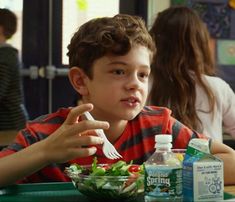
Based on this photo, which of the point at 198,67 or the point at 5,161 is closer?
the point at 5,161

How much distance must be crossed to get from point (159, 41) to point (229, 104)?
460mm

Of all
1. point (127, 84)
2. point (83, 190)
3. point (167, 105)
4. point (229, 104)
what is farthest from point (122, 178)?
point (229, 104)

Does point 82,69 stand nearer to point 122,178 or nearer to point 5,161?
point 5,161

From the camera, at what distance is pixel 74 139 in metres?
0.98

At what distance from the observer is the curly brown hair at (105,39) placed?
1.24 metres

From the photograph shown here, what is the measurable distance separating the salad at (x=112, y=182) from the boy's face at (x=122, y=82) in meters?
0.24

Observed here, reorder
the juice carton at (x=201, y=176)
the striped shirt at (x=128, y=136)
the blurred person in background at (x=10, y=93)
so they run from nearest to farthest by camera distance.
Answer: the juice carton at (x=201, y=176)
the striped shirt at (x=128, y=136)
the blurred person in background at (x=10, y=93)

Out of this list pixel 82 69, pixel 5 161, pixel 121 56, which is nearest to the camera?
pixel 5 161

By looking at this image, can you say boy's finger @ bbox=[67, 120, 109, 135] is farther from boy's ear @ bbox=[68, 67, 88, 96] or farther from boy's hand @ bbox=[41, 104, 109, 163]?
boy's ear @ bbox=[68, 67, 88, 96]

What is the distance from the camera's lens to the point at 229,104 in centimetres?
238

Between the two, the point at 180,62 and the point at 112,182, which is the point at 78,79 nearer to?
the point at 112,182

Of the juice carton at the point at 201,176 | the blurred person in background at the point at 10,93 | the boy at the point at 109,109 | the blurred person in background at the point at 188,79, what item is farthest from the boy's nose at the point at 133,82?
the blurred person in background at the point at 10,93

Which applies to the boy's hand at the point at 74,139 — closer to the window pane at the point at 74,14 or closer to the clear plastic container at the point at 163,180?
the clear plastic container at the point at 163,180

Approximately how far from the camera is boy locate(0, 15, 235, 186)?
1.12 meters
